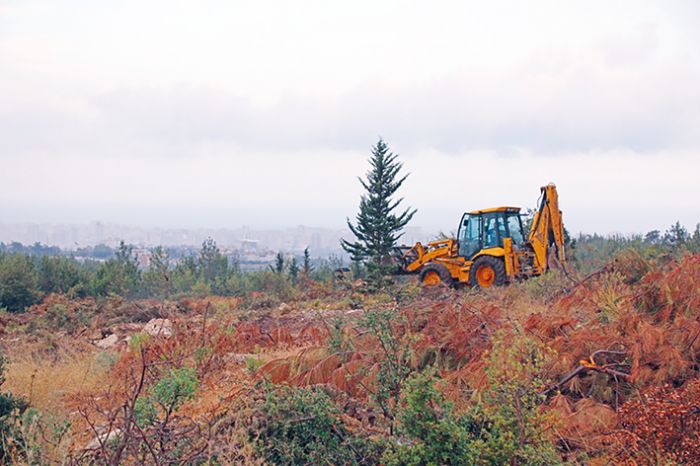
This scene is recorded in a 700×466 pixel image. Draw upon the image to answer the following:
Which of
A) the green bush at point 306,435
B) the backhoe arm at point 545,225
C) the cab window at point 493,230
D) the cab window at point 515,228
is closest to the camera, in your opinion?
the green bush at point 306,435

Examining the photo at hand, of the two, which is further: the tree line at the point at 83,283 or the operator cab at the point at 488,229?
the tree line at the point at 83,283

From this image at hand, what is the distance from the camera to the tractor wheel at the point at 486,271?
581 inches

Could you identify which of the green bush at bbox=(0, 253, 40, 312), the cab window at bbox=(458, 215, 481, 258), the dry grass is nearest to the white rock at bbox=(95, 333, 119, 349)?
the dry grass

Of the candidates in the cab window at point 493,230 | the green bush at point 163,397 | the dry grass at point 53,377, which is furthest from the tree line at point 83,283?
the green bush at point 163,397

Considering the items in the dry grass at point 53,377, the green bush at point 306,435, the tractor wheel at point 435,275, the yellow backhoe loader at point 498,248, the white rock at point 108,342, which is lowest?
the white rock at point 108,342

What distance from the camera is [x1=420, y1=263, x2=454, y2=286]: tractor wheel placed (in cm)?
1602

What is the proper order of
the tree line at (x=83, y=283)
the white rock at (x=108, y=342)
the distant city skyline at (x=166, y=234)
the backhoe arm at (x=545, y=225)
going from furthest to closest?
the distant city skyline at (x=166, y=234), the tree line at (x=83, y=283), the backhoe arm at (x=545, y=225), the white rock at (x=108, y=342)

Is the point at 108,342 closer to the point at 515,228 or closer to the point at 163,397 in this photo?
the point at 163,397

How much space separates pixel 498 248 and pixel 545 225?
55.8 inches

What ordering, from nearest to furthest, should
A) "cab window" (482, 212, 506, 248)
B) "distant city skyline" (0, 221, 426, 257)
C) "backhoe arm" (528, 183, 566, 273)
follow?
"backhoe arm" (528, 183, 566, 273), "cab window" (482, 212, 506, 248), "distant city skyline" (0, 221, 426, 257)

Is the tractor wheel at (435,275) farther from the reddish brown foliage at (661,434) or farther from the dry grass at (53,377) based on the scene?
the reddish brown foliage at (661,434)

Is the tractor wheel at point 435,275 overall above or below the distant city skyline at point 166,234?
below

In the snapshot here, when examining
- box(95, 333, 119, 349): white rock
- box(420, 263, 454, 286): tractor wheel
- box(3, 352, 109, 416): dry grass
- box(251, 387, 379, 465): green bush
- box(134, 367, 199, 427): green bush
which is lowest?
box(95, 333, 119, 349): white rock

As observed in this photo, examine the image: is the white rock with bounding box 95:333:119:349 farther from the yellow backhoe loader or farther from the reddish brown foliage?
the yellow backhoe loader
